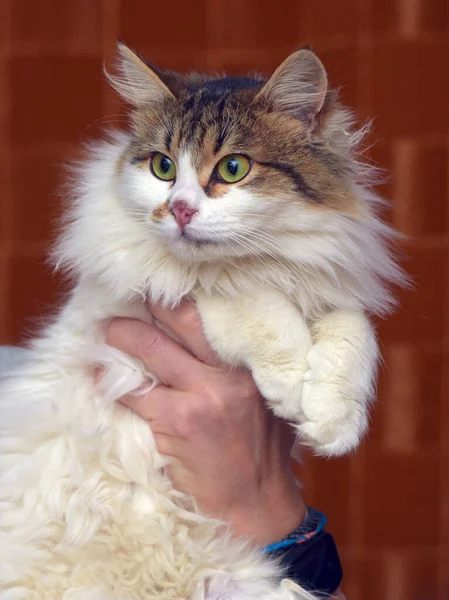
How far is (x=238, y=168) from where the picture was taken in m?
1.42

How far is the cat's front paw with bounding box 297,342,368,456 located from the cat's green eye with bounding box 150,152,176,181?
1.43ft

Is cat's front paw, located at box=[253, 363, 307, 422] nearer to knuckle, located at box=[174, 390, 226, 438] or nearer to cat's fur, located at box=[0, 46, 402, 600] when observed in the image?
cat's fur, located at box=[0, 46, 402, 600]

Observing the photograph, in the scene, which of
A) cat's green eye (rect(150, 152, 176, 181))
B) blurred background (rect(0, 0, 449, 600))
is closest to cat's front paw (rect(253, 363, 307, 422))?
cat's green eye (rect(150, 152, 176, 181))

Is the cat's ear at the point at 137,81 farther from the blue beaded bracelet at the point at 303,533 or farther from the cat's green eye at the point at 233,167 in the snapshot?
the blue beaded bracelet at the point at 303,533

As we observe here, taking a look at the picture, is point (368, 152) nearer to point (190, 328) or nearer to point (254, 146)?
point (254, 146)

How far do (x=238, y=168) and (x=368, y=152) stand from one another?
3.76ft

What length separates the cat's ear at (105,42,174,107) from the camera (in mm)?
1520

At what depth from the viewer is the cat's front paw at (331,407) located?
128 cm

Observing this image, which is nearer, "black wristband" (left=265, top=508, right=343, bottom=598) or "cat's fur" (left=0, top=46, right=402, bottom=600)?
"cat's fur" (left=0, top=46, right=402, bottom=600)

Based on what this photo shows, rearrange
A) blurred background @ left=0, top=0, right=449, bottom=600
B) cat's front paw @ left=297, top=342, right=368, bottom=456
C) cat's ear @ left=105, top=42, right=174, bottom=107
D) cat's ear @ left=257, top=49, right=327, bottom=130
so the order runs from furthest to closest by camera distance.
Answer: blurred background @ left=0, top=0, right=449, bottom=600
cat's ear @ left=105, top=42, right=174, bottom=107
cat's ear @ left=257, top=49, right=327, bottom=130
cat's front paw @ left=297, top=342, right=368, bottom=456

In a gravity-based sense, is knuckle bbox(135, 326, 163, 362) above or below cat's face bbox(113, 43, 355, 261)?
below

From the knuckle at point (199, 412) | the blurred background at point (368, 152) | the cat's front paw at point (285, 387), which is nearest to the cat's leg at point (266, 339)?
the cat's front paw at point (285, 387)

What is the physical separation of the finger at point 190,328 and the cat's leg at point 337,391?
22cm

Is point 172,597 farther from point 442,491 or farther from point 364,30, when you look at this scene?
point 364,30
